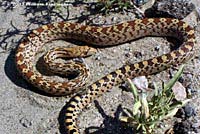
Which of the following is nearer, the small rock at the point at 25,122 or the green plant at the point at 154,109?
the green plant at the point at 154,109

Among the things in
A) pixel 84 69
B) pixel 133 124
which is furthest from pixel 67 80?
pixel 133 124

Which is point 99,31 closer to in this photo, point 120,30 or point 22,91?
point 120,30

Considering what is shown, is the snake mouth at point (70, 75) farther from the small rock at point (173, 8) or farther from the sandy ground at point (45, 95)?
the small rock at point (173, 8)

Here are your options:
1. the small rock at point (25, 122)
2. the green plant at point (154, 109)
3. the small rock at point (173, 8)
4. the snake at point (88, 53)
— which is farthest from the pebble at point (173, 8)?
the small rock at point (25, 122)

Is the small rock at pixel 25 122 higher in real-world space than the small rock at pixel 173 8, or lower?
lower

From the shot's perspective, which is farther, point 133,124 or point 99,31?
point 99,31

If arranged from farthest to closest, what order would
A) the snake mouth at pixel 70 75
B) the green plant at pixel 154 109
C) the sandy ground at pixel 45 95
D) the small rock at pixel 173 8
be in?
the small rock at pixel 173 8, the snake mouth at pixel 70 75, the sandy ground at pixel 45 95, the green plant at pixel 154 109

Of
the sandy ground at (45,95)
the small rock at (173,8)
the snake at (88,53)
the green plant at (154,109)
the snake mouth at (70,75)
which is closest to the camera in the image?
the green plant at (154,109)

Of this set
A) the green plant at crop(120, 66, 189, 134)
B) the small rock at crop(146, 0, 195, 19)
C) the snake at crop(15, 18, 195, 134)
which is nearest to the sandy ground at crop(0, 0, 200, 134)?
the snake at crop(15, 18, 195, 134)
